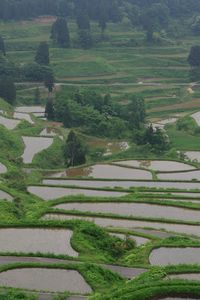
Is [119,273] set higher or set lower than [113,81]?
higher

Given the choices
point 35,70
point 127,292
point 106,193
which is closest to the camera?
point 127,292

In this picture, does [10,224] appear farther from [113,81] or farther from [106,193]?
[113,81]

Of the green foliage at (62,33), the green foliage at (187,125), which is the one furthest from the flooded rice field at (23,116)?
the green foliage at (62,33)

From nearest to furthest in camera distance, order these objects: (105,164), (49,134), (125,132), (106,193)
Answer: (106,193)
(105,164)
(49,134)
(125,132)

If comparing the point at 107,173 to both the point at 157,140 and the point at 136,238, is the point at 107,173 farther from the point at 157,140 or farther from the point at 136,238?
the point at 136,238

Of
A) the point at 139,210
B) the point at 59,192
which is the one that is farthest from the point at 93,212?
the point at 59,192

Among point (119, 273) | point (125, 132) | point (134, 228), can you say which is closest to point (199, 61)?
point (125, 132)
